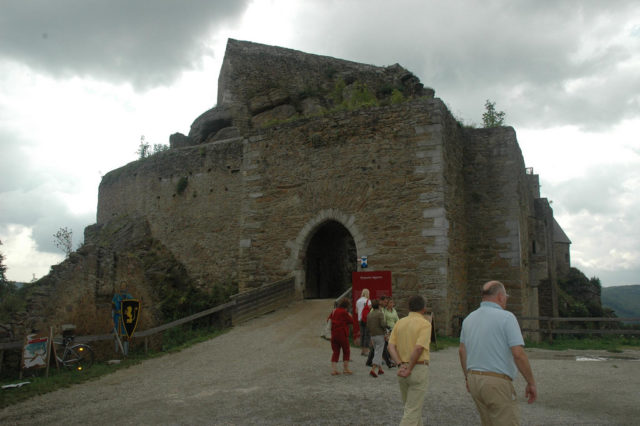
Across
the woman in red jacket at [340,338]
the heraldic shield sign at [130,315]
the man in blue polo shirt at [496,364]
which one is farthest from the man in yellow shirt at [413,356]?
the heraldic shield sign at [130,315]

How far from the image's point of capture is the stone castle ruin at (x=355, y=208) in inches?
501

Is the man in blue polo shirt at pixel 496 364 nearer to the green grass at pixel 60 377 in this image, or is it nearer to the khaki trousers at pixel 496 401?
the khaki trousers at pixel 496 401

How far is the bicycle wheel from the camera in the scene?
31.2 feet

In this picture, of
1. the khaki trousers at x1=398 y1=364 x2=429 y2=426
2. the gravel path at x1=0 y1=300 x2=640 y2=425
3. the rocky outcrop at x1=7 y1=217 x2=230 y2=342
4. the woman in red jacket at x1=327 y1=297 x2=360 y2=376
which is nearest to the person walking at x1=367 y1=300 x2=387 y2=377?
the gravel path at x1=0 y1=300 x2=640 y2=425

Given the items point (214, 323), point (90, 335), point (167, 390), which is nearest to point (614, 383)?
point (167, 390)

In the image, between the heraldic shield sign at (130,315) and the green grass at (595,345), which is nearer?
the heraldic shield sign at (130,315)

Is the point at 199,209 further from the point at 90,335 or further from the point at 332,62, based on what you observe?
the point at 90,335

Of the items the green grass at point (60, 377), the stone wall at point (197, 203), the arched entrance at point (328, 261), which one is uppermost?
the stone wall at point (197, 203)

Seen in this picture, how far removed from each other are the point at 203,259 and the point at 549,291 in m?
13.4

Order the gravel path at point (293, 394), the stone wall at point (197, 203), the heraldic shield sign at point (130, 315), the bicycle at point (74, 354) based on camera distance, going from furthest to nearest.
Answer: the stone wall at point (197, 203), the heraldic shield sign at point (130, 315), the bicycle at point (74, 354), the gravel path at point (293, 394)

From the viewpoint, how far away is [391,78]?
21750 mm

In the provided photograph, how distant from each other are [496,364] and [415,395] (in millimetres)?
1016

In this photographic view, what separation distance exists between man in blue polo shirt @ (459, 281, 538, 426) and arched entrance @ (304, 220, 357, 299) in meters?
10.3

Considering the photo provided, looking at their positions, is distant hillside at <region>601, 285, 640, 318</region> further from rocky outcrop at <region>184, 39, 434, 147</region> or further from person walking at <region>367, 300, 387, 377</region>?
person walking at <region>367, 300, 387, 377</region>
